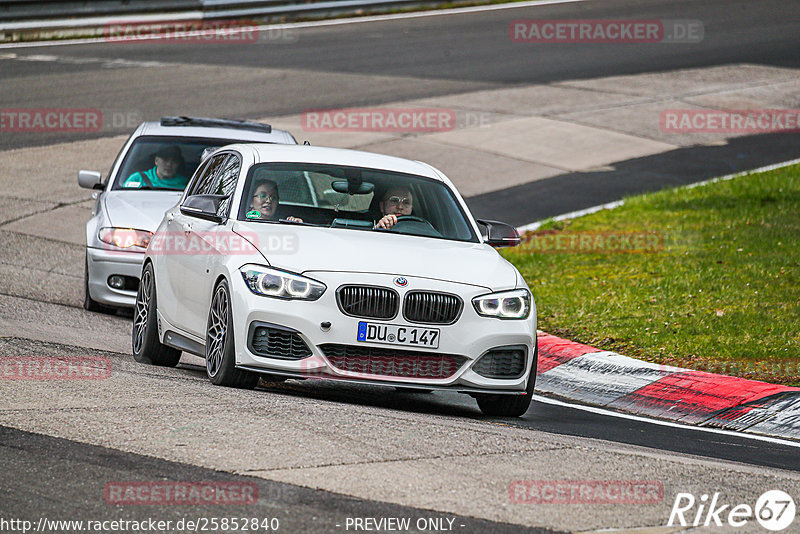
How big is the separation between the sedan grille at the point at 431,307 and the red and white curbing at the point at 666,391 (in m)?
1.98

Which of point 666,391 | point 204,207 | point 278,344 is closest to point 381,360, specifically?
point 278,344

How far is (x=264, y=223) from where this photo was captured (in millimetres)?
8430

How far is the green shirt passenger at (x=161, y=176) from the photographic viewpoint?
12.5 m

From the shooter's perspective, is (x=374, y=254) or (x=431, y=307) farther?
(x=374, y=254)

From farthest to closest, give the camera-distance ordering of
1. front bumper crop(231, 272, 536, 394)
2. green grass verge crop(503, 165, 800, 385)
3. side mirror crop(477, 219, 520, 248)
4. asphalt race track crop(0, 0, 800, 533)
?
green grass verge crop(503, 165, 800, 385) < side mirror crop(477, 219, 520, 248) < front bumper crop(231, 272, 536, 394) < asphalt race track crop(0, 0, 800, 533)

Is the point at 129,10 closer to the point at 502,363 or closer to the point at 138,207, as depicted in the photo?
the point at 138,207

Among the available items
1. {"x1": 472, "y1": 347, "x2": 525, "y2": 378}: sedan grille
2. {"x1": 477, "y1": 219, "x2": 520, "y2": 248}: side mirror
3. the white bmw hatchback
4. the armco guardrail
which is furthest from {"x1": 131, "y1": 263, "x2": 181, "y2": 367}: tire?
the armco guardrail

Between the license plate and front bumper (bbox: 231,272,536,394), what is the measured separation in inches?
0.9

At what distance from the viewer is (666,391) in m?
9.19

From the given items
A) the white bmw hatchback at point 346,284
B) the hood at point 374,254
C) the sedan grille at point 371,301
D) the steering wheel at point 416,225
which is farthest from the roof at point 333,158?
the sedan grille at point 371,301

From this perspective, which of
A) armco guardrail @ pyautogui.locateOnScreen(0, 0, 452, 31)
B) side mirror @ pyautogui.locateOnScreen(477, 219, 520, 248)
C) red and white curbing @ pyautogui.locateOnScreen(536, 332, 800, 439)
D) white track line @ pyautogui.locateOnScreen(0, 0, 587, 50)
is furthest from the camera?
white track line @ pyautogui.locateOnScreen(0, 0, 587, 50)

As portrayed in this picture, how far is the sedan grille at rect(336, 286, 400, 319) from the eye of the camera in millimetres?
7605

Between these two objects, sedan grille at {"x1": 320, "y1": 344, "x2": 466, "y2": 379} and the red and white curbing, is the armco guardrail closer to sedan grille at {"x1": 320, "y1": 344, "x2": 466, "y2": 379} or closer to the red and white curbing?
the red and white curbing

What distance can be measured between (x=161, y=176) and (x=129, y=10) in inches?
740
